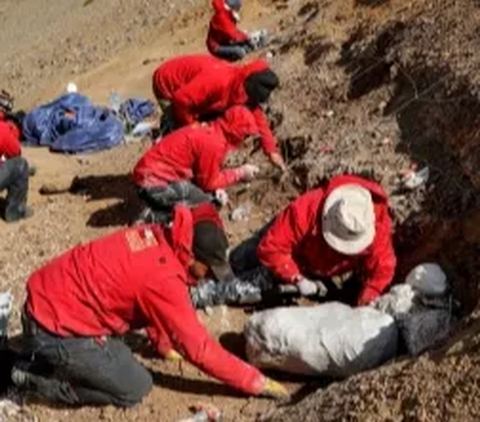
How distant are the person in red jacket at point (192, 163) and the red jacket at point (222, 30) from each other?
4.52 metres

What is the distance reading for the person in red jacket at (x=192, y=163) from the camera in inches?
298

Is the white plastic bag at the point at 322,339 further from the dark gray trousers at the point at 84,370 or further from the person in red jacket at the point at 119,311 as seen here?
the dark gray trousers at the point at 84,370

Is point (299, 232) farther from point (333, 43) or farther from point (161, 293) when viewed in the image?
point (333, 43)

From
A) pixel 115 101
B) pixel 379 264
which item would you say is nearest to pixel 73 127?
pixel 115 101

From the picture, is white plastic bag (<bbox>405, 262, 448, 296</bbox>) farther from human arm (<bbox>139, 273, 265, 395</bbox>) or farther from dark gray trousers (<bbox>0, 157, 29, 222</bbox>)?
dark gray trousers (<bbox>0, 157, 29, 222</bbox>)

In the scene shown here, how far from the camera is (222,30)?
12172 millimetres

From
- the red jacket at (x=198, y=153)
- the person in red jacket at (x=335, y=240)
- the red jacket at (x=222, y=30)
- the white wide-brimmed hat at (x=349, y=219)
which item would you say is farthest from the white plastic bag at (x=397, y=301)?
the red jacket at (x=222, y=30)

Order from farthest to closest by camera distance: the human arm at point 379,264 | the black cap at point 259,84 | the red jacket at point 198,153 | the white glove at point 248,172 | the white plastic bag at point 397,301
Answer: the white glove at point 248,172, the black cap at point 259,84, the red jacket at point 198,153, the human arm at point 379,264, the white plastic bag at point 397,301

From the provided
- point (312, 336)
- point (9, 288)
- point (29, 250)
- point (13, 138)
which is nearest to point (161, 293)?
point (312, 336)

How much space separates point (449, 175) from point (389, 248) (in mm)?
937

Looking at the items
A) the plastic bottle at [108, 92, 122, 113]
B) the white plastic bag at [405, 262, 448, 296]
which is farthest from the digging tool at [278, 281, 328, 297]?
the plastic bottle at [108, 92, 122, 113]

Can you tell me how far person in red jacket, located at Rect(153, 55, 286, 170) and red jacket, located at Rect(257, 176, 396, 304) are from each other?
5.81ft

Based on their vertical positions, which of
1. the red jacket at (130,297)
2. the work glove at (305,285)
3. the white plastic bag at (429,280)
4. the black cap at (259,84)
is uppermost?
the red jacket at (130,297)

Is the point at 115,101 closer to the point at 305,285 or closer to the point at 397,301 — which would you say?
the point at 305,285
